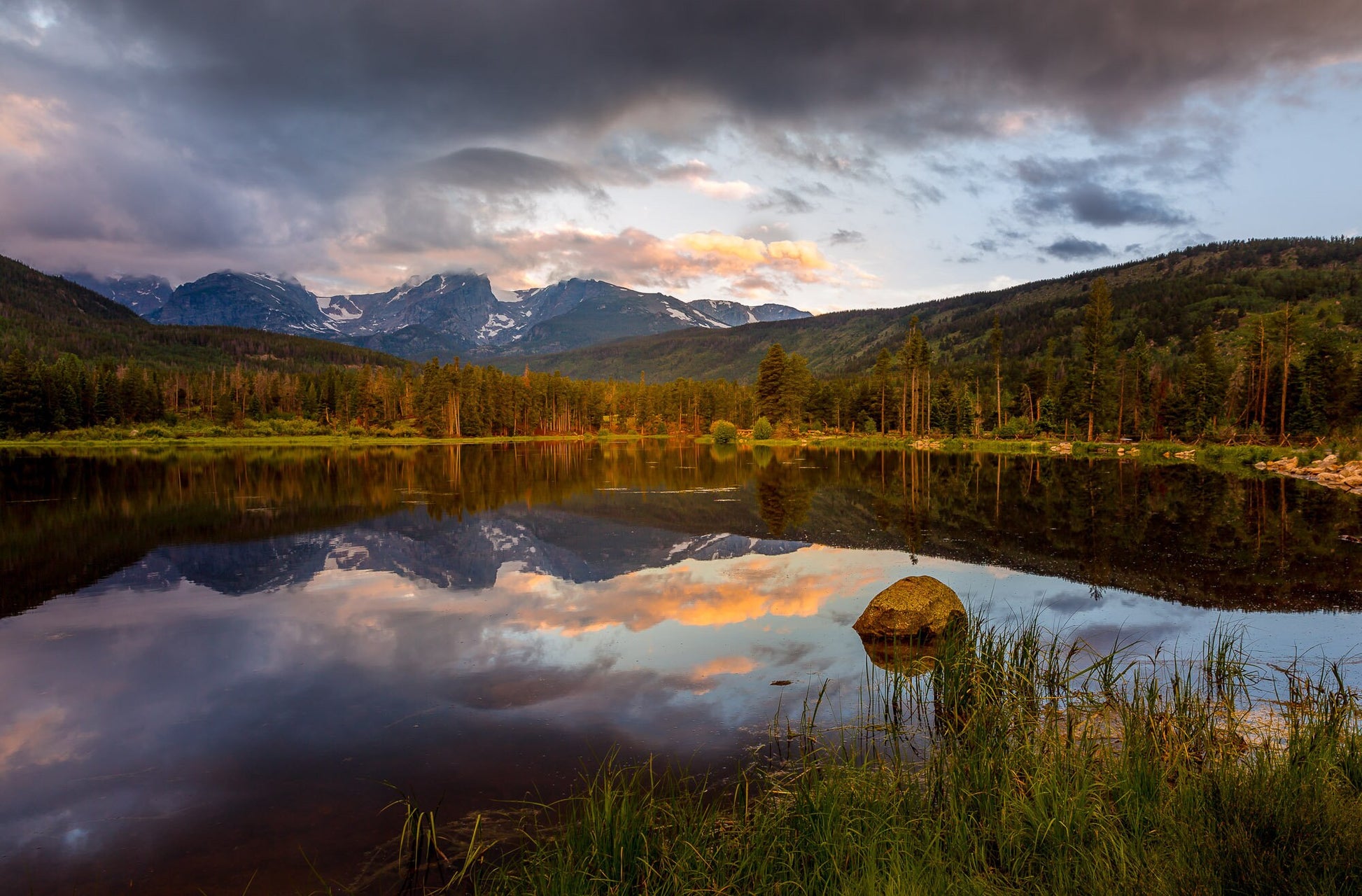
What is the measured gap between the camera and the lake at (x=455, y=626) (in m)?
7.41

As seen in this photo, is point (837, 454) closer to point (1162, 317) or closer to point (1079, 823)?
point (1079, 823)

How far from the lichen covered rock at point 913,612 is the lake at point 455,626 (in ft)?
1.80

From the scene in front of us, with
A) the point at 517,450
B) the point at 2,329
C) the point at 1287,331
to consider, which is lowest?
the point at 517,450

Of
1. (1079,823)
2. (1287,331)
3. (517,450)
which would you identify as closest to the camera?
(1079,823)

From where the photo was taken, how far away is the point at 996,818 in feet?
19.0

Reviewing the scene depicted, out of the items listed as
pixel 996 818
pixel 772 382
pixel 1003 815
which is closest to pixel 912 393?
pixel 772 382

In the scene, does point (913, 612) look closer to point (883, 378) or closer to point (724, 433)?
point (724, 433)

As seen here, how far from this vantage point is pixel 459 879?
5.93 meters

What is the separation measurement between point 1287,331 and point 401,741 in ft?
264

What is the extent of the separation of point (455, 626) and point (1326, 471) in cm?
5522

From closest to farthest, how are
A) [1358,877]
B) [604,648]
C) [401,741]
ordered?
[1358,877] → [401,741] → [604,648]

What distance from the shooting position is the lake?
741 centimetres

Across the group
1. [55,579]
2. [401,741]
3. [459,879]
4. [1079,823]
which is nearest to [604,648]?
[401,741]

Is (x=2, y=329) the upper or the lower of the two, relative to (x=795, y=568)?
upper
